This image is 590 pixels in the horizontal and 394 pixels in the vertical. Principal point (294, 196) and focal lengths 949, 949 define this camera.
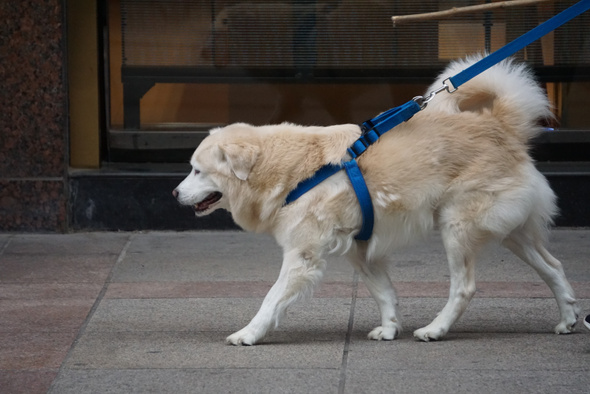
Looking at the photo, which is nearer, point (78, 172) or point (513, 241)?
point (513, 241)

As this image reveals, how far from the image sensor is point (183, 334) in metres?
5.52

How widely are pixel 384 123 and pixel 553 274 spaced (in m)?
1.30

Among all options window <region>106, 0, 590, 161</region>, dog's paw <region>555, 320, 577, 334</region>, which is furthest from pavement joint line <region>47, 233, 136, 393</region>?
dog's paw <region>555, 320, 577, 334</region>

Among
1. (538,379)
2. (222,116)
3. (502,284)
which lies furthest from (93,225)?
(538,379)

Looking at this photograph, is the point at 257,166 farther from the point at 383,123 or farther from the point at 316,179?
the point at 383,123

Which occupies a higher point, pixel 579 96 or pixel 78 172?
pixel 579 96

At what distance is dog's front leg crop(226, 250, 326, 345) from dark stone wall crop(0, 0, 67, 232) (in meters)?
3.77

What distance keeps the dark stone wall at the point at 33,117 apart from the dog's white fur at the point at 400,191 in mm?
3390

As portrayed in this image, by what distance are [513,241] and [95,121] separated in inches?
181

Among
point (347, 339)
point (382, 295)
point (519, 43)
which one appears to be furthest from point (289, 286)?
point (519, 43)

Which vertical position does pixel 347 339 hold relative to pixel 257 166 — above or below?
below

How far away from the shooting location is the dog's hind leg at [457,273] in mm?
5180

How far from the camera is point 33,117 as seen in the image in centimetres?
830

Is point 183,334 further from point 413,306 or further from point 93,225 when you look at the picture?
point 93,225
